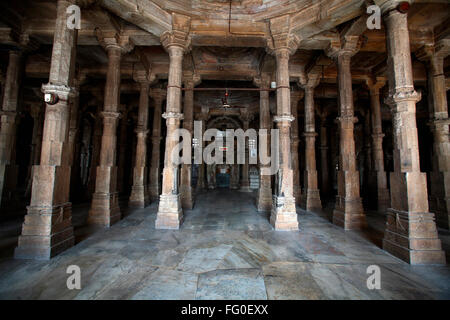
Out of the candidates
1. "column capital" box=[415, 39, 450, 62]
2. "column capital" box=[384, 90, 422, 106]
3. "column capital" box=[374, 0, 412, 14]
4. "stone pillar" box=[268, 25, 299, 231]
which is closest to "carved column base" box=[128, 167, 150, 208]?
"stone pillar" box=[268, 25, 299, 231]

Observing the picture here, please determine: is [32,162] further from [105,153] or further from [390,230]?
[390,230]

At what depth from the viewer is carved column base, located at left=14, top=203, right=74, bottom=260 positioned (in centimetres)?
374

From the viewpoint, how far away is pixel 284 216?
19.3 feet

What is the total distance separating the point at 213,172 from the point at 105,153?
13.1 metres

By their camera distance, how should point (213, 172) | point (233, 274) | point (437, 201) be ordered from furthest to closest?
1. point (213, 172)
2. point (437, 201)
3. point (233, 274)

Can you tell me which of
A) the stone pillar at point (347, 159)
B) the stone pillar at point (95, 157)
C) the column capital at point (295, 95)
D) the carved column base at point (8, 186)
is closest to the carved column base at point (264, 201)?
the stone pillar at point (347, 159)

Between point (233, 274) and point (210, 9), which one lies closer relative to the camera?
point (233, 274)

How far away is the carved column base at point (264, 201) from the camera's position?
28.2ft

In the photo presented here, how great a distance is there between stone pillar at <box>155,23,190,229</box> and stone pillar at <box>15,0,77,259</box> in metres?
2.22

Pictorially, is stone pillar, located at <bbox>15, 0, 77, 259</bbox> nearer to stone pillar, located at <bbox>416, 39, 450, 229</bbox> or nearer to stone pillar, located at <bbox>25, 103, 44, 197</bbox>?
stone pillar, located at <bbox>416, 39, 450, 229</bbox>

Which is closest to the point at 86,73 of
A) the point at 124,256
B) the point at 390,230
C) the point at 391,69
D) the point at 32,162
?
the point at 32,162

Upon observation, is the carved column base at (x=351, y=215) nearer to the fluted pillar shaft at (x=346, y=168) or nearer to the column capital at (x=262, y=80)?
the fluted pillar shaft at (x=346, y=168)

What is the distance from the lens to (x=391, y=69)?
454 cm

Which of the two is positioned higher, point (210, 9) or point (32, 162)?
point (210, 9)
